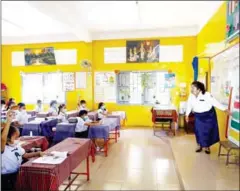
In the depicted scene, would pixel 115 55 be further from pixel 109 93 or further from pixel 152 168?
pixel 152 168

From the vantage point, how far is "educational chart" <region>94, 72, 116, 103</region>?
20.2 feet

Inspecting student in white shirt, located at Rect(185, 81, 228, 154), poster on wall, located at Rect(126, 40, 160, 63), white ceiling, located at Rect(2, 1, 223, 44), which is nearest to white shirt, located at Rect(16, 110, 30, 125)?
white ceiling, located at Rect(2, 1, 223, 44)

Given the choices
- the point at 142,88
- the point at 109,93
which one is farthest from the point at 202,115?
the point at 109,93

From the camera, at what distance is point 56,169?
160cm

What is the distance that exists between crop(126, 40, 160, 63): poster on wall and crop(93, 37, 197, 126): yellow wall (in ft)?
0.44

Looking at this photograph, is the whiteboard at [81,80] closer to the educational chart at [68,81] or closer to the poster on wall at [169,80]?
the educational chart at [68,81]

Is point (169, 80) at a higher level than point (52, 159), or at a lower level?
higher

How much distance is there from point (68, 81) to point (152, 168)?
422cm

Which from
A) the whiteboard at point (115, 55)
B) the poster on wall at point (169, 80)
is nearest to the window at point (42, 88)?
the whiteboard at point (115, 55)

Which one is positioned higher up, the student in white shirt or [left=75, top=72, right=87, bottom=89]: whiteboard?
[left=75, top=72, right=87, bottom=89]: whiteboard

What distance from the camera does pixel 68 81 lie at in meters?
6.37

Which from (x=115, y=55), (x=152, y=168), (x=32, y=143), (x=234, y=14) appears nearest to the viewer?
(x=234, y=14)

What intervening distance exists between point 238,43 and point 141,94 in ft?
17.5

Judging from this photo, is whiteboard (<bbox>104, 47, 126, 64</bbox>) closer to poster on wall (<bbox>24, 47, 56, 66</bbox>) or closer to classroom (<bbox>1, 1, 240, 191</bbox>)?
classroom (<bbox>1, 1, 240, 191</bbox>)
